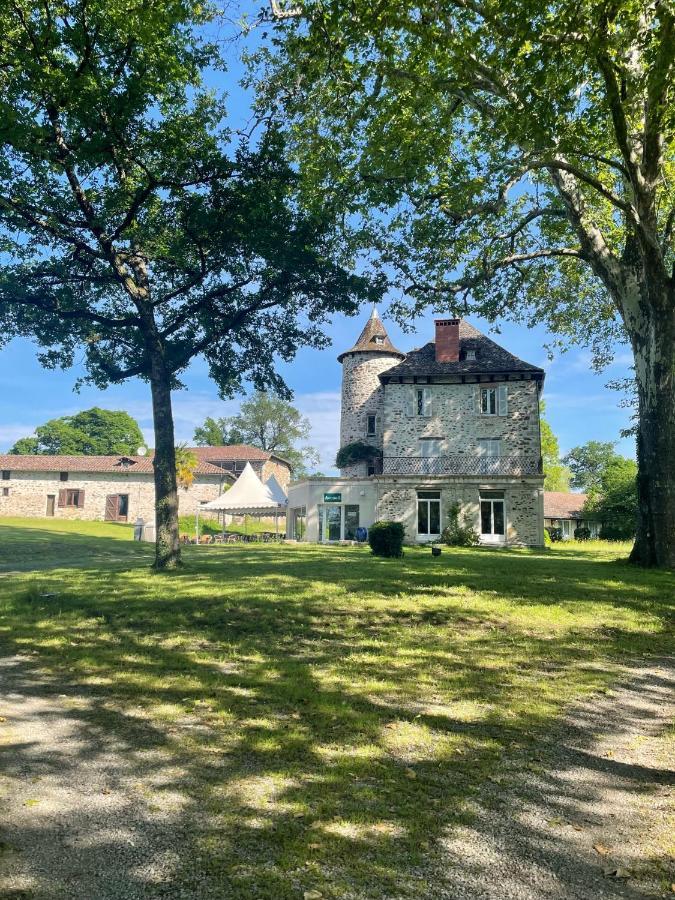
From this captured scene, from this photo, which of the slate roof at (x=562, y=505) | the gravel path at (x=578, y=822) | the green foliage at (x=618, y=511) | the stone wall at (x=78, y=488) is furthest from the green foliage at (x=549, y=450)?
the gravel path at (x=578, y=822)

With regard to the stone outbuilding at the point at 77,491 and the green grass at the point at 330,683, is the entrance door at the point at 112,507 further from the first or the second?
the green grass at the point at 330,683

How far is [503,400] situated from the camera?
106 ft

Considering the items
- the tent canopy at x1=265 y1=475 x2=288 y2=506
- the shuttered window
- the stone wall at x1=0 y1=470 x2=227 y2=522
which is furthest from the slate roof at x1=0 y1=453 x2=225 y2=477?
the tent canopy at x1=265 y1=475 x2=288 y2=506

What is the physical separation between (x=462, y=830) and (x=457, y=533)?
1024 inches

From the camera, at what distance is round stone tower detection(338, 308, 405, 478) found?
37.3 metres

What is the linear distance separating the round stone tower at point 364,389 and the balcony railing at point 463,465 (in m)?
4.32

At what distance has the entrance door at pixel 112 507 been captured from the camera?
4709cm

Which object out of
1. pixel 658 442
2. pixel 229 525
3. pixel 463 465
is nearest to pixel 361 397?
pixel 463 465

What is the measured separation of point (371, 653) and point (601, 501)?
33371 millimetres

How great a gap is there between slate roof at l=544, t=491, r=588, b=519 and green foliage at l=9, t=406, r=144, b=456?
5078cm

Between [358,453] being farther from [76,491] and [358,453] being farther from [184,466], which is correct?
[76,491]

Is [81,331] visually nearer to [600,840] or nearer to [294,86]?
[294,86]

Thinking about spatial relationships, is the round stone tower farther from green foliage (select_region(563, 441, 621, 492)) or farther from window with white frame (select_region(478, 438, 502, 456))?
green foliage (select_region(563, 441, 621, 492))

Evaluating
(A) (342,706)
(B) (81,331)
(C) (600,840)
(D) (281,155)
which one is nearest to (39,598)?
(A) (342,706)
